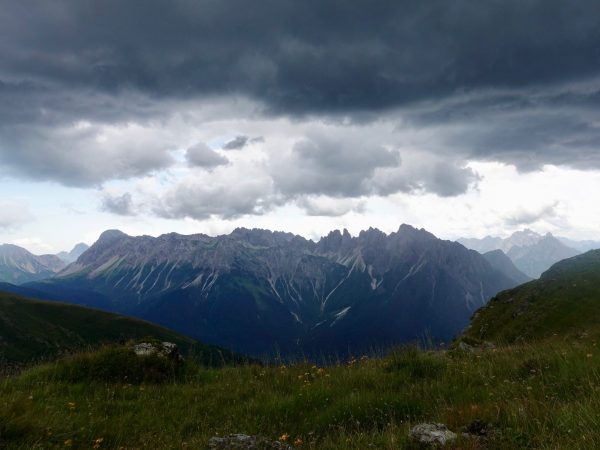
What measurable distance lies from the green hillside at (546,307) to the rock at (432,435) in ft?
300

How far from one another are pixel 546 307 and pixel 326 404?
119062mm

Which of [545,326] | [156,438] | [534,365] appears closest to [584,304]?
[545,326]

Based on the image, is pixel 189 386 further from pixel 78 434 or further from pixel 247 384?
pixel 78 434

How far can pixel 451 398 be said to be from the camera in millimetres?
8352

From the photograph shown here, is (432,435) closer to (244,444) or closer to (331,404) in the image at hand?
(244,444)

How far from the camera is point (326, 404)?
29.0 feet

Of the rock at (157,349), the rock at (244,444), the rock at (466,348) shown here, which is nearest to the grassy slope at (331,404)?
the rock at (244,444)

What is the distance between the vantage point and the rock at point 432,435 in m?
5.41

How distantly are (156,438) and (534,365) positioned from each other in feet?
26.9

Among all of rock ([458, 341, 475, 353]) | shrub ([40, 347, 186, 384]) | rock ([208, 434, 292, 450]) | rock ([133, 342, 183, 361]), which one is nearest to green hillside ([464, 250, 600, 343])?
rock ([458, 341, 475, 353])

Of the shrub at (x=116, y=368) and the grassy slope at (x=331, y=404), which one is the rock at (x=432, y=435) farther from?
the shrub at (x=116, y=368)

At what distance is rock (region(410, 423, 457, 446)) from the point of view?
17.7ft

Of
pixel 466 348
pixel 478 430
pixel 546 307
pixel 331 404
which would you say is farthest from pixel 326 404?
pixel 546 307

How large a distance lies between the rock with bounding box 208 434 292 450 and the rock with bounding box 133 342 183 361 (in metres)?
7.40
